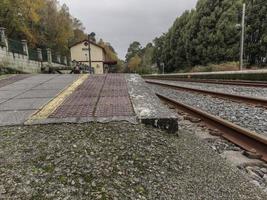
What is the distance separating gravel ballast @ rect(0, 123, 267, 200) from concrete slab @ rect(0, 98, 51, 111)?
56.9 inches

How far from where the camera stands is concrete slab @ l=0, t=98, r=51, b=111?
16.3ft

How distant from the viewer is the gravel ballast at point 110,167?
7.41 feet

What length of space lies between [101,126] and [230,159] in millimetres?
1851

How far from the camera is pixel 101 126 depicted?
3.64m

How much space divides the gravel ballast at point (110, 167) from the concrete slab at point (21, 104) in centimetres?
145

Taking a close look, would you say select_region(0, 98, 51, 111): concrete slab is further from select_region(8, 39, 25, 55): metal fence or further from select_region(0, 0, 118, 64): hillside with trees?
select_region(0, 0, 118, 64): hillside with trees

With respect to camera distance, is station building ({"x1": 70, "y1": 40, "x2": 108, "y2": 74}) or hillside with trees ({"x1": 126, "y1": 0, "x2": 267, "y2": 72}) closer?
hillside with trees ({"x1": 126, "y1": 0, "x2": 267, "y2": 72})

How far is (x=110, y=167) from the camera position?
259 centimetres

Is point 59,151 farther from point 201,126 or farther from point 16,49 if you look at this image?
point 16,49

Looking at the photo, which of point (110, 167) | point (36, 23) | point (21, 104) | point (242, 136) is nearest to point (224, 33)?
point (36, 23)

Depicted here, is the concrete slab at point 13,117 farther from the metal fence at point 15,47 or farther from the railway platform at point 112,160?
the metal fence at point 15,47

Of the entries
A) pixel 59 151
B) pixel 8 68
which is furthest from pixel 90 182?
pixel 8 68

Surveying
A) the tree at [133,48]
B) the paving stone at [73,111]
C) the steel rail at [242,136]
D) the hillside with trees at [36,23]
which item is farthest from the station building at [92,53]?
the tree at [133,48]

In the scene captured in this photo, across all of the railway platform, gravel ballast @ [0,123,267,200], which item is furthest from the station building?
gravel ballast @ [0,123,267,200]
